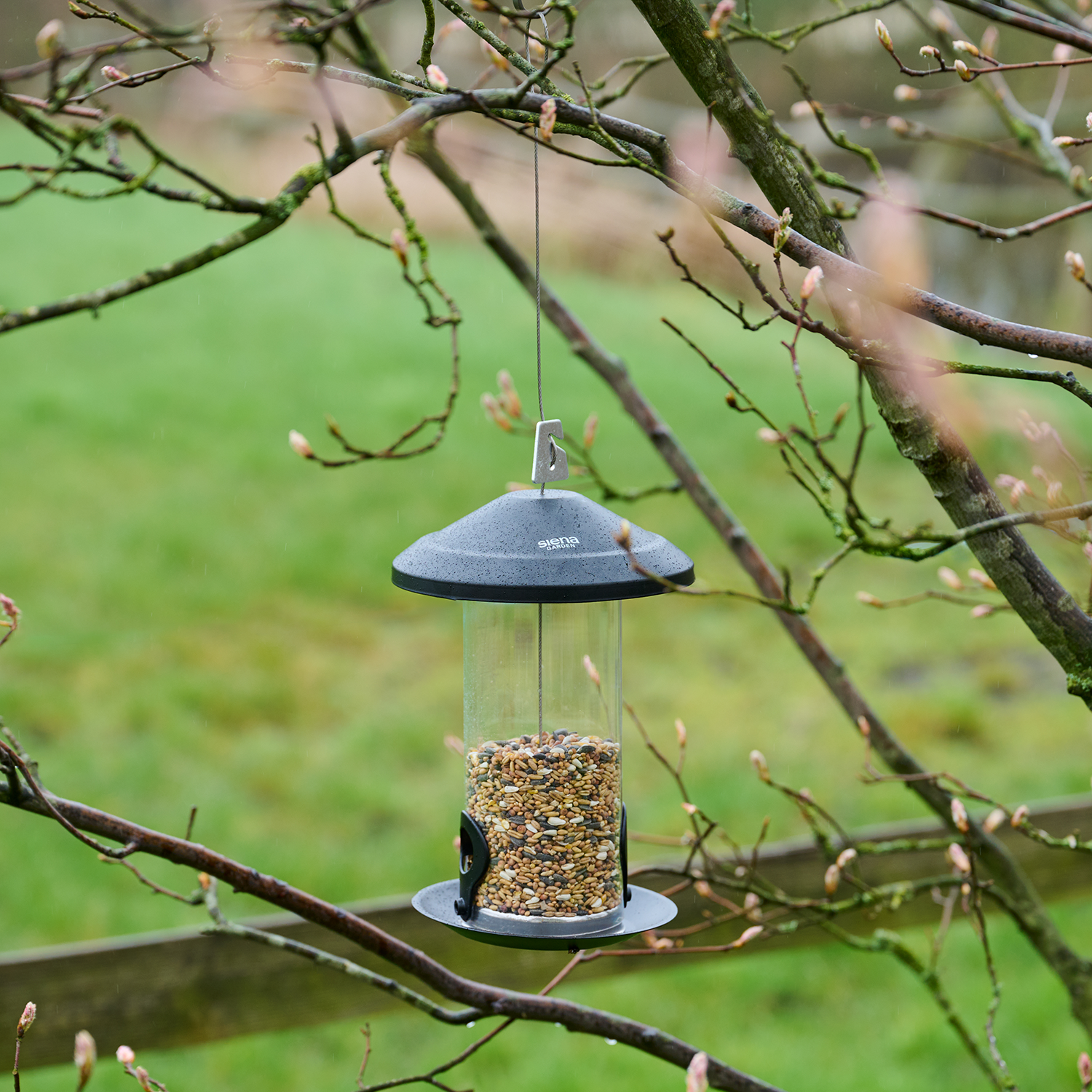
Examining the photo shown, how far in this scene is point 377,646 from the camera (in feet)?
18.1

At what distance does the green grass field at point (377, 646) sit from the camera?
11.1 ft

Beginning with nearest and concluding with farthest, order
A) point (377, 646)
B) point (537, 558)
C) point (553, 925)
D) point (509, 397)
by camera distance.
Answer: point (537, 558), point (553, 925), point (509, 397), point (377, 646)

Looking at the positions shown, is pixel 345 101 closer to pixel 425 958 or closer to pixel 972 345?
pixel 972 345

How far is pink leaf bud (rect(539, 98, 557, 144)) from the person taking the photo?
0.94 metres

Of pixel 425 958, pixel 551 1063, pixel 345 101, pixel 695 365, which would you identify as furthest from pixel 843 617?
pixel 425 958

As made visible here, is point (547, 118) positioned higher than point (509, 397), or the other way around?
point (547, 118)

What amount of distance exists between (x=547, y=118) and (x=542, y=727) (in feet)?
3.03

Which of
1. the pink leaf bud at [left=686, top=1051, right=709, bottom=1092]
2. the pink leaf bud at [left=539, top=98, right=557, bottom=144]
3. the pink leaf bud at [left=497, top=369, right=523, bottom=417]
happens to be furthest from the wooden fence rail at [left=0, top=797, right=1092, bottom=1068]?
the pink leaf bud at [left=539, top=98, right=557, bottom=144]

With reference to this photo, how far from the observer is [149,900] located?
147 inches

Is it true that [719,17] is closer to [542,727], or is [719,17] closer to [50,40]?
[50,40]

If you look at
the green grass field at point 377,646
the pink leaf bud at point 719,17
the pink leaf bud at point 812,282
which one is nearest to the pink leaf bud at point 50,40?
the pink leaf bud at point 719,17

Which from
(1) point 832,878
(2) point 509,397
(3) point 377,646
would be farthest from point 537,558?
(3) point 377,646

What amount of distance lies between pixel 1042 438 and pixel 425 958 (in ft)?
3.98

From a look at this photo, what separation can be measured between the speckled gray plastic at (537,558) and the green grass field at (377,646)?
1174mm
